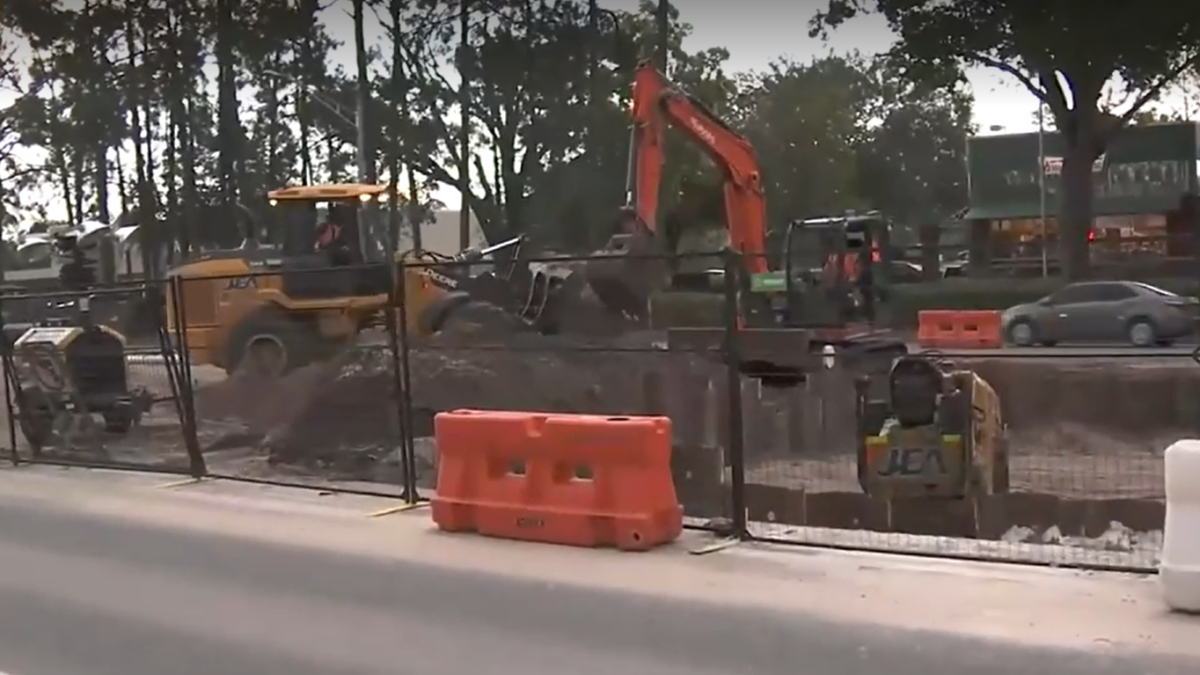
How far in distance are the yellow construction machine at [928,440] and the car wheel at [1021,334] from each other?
59.0ft

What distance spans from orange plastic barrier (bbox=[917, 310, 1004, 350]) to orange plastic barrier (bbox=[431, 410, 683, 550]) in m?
19.6

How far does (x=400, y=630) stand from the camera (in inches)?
330

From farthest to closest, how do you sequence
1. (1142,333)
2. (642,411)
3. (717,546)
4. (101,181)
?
(101,181) < (1142,333) < (642,411) < (717,546)

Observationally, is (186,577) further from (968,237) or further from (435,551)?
(968,237)

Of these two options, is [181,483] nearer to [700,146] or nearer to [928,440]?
[928,440]

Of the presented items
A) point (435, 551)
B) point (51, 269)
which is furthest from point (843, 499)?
point (51, 269)

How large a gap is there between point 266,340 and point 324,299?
113cm

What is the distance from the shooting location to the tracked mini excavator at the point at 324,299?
76.2 feet

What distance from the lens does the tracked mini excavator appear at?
2322 centimetres

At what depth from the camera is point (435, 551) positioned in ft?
34.0

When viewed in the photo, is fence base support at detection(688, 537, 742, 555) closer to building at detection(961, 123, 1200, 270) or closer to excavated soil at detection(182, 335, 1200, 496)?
excavated soil at detection(182, 335, 1200, 496)

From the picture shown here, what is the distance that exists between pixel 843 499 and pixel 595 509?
5.03 meters

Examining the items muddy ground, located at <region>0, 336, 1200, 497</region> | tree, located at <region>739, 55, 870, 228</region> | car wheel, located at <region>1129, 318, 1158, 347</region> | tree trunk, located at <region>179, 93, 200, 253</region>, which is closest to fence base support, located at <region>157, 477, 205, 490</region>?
muddy ground, located at <region>0, 336, 1200, 497</region>

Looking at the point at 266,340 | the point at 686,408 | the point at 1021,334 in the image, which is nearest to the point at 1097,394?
the point at 686,408
